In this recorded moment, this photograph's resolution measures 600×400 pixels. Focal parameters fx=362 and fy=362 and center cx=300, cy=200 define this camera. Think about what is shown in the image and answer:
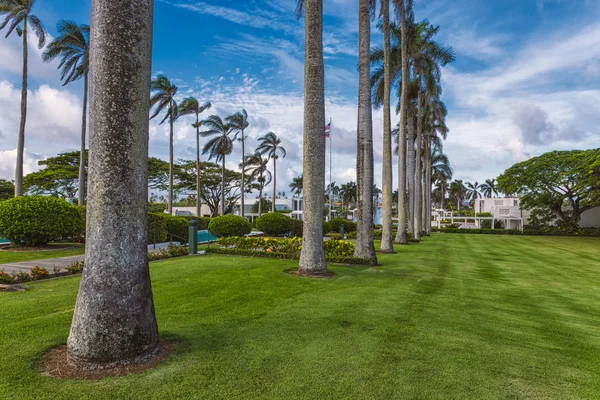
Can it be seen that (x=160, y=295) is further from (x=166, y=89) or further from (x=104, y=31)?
(x=166, y=89)

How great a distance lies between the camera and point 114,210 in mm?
3572

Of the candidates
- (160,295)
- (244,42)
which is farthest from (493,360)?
(244,42)

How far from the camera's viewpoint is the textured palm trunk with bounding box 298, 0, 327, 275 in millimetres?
9320

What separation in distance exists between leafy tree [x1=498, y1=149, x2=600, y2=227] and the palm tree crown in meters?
43.4

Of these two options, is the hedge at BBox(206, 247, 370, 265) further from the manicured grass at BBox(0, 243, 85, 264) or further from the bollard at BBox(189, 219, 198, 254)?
the manicured grass at BBox(0, 243, 85, 264)

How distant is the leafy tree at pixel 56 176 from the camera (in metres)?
35.8

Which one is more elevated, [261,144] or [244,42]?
[261,144]

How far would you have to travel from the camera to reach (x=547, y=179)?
41000mm

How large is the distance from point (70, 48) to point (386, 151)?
2228 centimetres

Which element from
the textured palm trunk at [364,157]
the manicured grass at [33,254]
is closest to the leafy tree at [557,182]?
the textured palm trunk at [364,157]

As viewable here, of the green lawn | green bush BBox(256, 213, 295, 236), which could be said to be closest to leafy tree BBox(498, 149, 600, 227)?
green bush BBox(256, 213, 295, 236)

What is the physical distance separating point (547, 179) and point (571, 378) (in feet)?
148

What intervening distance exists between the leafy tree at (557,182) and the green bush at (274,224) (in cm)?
2912

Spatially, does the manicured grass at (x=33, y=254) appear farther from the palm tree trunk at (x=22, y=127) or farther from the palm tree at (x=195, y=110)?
the palm tree at (x=195, y=110)
